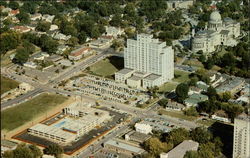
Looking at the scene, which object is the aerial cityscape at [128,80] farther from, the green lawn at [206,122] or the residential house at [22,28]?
the green lawn at [206,122]

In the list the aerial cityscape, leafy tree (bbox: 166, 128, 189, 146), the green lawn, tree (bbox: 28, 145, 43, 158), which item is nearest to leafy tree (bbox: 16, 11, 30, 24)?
the aerial cityscape

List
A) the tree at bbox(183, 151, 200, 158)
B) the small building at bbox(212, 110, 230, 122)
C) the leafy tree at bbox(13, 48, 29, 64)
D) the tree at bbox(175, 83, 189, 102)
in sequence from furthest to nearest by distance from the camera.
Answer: the tree at bbox(175, 83, 189, 102) → the small building at bbox(212, 110, 230, 122) → the tree at bbox(183, 151, 200, 158) → the leafy tree at bbox(13, 48, 29, 64)

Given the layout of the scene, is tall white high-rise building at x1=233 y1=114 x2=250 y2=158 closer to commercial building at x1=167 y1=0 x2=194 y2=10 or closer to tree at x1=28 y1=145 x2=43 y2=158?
tree at x1=28 y1=145 x2=43 y2=158

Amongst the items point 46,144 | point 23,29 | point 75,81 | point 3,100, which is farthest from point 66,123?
point 23,29

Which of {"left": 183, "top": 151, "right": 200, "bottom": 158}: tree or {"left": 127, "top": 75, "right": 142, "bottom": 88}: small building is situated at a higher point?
{"left": 183, "top": 151, "right": 200, "bottom": 158}: tree

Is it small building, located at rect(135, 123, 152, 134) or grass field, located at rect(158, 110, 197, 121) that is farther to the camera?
grass field, located at rect(158, 110, 197, 121)

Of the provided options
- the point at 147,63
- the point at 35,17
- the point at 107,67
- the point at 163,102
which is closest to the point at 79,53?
the point at 107,67

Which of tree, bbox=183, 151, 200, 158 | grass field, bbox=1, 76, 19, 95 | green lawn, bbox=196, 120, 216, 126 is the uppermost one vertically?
grass field, bbox=1, 76, 19, 95
